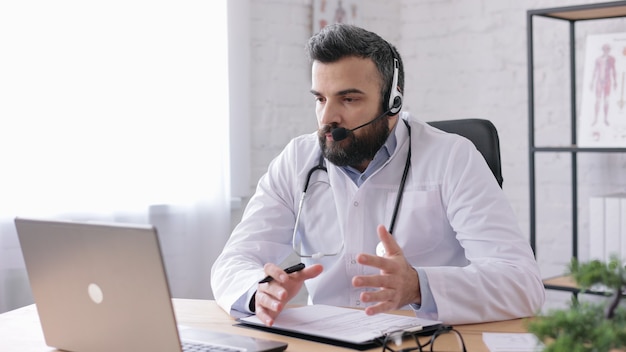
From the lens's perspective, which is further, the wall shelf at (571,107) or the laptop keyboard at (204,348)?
the wall shelf at (571,107)

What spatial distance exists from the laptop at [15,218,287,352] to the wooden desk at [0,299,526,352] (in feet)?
0.23

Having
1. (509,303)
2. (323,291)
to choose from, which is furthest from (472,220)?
(323,291)

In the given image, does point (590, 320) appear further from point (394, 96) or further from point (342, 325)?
Answer: point (394, 96)

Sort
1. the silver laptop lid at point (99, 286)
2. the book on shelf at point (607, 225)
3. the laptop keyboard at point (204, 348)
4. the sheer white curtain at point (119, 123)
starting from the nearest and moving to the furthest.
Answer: the silver laptop lid at point (99, 286), the laptop keyboard at point (204, 348), the sheer white curtain at point (119, 123), the book on shelf at point (607, 225)

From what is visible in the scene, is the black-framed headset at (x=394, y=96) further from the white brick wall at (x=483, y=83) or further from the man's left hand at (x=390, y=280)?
the white brick wall at (x=483, y=83)

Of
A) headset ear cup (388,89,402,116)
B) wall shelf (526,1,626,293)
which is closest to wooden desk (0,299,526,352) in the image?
headset ear cup (388,89,402,116)

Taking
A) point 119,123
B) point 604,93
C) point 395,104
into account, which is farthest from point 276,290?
point 604,93

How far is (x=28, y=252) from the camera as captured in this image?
53.9 inches

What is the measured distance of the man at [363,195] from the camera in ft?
6.16

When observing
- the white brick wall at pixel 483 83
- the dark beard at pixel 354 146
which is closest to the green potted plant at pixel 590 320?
the dark beard at pixel 354 146

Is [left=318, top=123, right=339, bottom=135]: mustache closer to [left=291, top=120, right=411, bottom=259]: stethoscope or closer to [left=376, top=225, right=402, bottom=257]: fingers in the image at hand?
[left=291, top=120, right=411, bottom=259]: stethoscope

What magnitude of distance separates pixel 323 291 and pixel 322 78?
0.52 metres

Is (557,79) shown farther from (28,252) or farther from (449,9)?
(28,252)

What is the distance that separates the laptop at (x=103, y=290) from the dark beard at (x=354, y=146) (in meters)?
0.69
